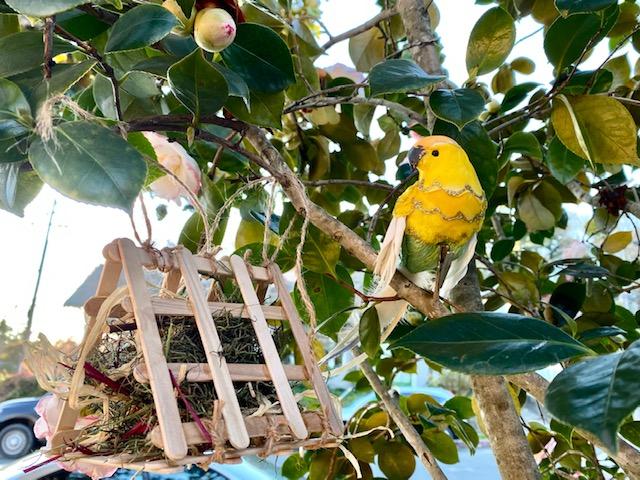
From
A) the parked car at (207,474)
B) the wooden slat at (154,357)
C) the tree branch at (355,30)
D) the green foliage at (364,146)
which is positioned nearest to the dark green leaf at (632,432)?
the green foliage at (364,146)

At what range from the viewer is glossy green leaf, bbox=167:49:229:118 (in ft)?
1.24

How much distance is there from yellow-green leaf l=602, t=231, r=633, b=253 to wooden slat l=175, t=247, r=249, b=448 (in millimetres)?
764

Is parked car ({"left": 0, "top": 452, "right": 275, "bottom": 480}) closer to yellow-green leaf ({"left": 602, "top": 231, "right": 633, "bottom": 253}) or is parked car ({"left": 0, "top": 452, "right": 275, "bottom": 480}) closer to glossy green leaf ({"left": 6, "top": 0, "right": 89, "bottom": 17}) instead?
yellow-green leaf ({"left": 602, "top": 231, "right": 633, "bottom": 253})

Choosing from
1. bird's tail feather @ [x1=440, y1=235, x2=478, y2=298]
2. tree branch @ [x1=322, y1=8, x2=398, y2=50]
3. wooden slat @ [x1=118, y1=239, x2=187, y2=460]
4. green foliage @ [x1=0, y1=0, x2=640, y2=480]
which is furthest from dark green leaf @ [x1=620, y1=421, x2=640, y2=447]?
tree branch @ [x1=322, y1=8, x2=398, y2=50]

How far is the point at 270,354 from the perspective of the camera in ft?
1.36

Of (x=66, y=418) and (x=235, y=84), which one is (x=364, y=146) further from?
(x=66, y=418)

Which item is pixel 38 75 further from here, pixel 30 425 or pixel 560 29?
pixel 30 425

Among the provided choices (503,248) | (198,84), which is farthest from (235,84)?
(503,248)

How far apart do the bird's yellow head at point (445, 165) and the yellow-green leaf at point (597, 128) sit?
125 millimetres

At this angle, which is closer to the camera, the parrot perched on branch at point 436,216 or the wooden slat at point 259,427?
the wooden slat at point 259,427

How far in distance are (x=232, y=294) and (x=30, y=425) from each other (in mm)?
1970

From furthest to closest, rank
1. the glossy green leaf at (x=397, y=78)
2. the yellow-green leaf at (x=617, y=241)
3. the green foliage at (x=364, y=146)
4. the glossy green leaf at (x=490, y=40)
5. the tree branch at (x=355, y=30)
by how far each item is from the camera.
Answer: the yellow-green leaf at (x=617, y=241) → the tree branch at (x=355, y=30) → the glossy green leaf at (x=490, y=40) → the glossy green leaf at (x=397, y=78) → the green foliage at (x=364, y=146)

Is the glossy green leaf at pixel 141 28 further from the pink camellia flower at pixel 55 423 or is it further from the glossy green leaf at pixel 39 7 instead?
the pink camellia flower at pixel 55 423

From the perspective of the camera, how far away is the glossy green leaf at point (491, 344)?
0.98ft
